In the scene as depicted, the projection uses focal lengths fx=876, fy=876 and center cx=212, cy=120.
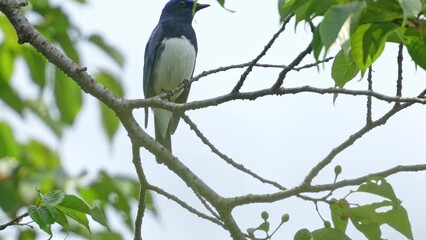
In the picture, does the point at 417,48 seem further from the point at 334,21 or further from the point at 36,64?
the point at 36,64

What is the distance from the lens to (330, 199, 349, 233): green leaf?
102 inches

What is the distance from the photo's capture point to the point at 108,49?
146 inches

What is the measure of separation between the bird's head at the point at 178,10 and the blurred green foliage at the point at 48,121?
4.05 m

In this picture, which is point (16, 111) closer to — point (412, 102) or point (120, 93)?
point (120, 93)

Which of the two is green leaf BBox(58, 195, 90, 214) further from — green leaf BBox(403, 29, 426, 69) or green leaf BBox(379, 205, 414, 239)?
green leaf BBox(403, 29, 426, 69)

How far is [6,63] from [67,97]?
1.16ft

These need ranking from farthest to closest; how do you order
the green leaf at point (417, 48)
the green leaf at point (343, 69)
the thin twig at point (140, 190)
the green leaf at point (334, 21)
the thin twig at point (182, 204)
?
the thin twig at point (140, 190), the thin twig at point (182, 204), the green leaf at point (343, 69), the green leaf at point (417, 48), the green leaf at point (334, 21)

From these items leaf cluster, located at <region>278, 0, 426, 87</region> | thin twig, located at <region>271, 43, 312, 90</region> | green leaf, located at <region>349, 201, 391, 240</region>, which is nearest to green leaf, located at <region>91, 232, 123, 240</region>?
thin twig, located at <region>271, 43, 312, 90</region>

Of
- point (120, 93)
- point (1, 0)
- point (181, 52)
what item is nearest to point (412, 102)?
point (120, 93)

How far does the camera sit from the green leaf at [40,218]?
8.02 feet

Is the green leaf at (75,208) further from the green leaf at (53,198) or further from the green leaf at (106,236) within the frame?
the green leaf at (106,236)

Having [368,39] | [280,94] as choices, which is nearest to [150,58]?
[280,94]

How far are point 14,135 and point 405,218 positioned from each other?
1714mm

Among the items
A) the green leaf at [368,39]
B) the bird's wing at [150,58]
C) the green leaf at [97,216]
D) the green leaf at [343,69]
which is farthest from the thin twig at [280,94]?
the bird's wing at [150,58]
